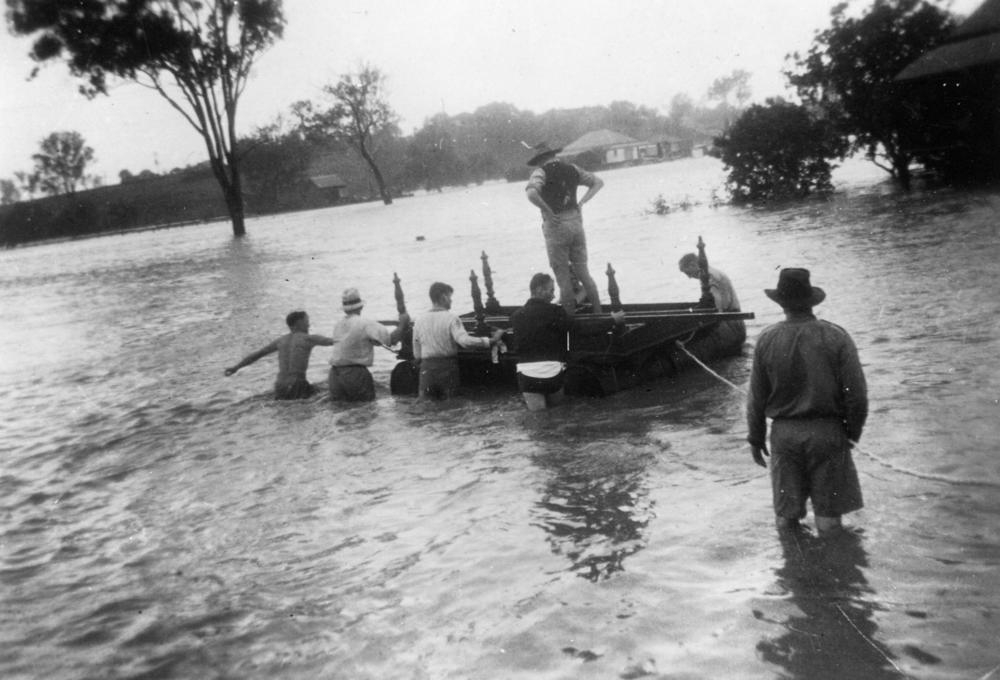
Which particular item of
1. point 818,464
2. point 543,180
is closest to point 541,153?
point 543,180

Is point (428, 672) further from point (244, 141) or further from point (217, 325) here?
point (244, 141)

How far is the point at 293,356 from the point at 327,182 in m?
87.8

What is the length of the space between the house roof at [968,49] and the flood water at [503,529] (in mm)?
11612

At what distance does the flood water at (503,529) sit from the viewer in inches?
175

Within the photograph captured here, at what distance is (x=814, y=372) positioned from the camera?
4.75m

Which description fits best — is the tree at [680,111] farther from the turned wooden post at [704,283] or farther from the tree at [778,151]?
the turned wooden post at [704,283]

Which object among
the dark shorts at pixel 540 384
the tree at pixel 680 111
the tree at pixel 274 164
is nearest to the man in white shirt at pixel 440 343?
the dark shorts at pixel 540 384

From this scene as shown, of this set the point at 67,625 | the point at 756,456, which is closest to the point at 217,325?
the point at 67,625

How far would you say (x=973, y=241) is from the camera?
1540cm

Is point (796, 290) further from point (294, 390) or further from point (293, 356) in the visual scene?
point (294, 390)

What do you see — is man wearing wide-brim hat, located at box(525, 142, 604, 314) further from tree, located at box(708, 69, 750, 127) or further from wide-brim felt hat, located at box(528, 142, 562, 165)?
tree, located at box(708, 69, 750, 127)

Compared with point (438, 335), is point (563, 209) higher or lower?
higher

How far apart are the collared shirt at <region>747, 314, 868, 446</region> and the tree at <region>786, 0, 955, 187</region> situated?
25.0 m

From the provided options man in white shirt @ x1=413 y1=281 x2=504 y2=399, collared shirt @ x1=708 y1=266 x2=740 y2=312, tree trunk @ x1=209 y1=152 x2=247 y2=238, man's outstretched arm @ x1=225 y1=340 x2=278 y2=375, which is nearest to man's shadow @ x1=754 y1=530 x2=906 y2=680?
man in white shirt @ x1=413 y1=281 x2=504 y2=399
